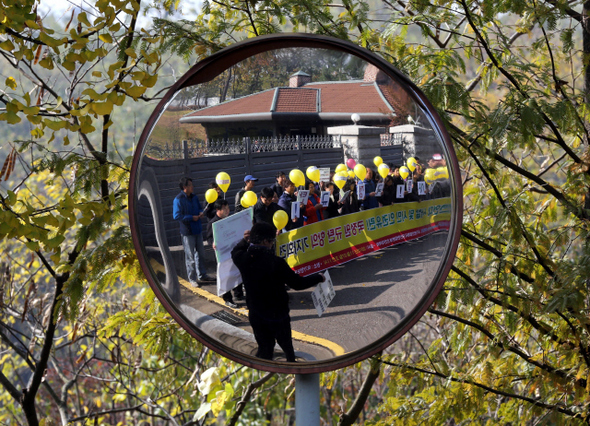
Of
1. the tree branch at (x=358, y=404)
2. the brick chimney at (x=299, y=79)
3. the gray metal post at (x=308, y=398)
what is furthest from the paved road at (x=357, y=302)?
the tree branch at (x=358, y=404)

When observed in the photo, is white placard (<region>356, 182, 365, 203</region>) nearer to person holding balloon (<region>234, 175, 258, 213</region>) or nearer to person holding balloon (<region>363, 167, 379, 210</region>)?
person holding balloon (<region>363, 167, 379, 210</region>)

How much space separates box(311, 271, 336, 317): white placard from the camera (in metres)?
1.31

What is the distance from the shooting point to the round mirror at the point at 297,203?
1321 millimetres

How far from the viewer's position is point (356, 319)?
133cm

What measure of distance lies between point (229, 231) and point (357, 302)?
0.38 m

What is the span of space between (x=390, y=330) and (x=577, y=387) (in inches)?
59.7

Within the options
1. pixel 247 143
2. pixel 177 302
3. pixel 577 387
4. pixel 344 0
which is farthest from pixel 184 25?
pixel 577 387

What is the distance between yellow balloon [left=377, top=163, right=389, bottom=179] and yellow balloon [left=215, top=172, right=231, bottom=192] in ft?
1.35

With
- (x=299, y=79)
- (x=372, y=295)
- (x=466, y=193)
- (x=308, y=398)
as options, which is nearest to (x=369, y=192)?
(x=372, y=295)

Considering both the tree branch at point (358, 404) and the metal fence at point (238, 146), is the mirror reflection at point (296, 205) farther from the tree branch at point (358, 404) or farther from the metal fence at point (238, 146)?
the tree branch at point (358, 404)

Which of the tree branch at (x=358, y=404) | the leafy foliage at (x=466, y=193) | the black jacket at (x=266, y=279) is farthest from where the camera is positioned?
the tree branch at (x=358, y=404)

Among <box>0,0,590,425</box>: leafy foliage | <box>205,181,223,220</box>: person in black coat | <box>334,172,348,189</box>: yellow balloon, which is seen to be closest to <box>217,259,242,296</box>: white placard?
<box>205,181,223,220</box>: person in black coat

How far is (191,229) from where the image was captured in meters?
1.34

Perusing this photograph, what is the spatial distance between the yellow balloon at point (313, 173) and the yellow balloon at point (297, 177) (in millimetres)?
→ 18
